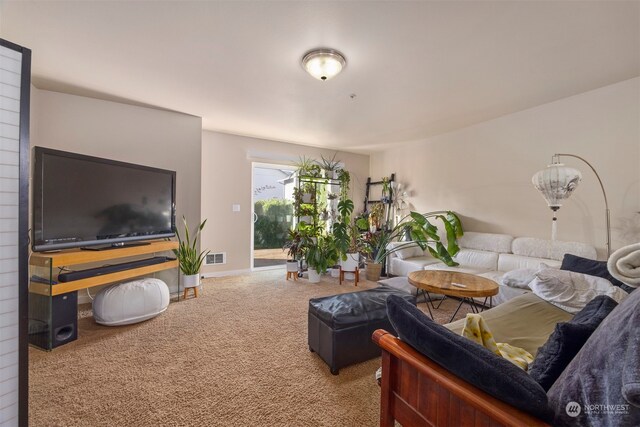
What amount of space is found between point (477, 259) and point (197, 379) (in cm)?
353

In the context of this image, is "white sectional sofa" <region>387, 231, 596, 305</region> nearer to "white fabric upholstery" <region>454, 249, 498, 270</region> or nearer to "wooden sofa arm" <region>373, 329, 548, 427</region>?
"white fabric upholstery" <region>454, 249, 498, 270</region>

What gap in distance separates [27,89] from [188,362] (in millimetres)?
1890

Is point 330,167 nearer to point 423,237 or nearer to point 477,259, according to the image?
point 423,237

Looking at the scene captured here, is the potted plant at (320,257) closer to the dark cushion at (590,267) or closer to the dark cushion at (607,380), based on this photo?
the dark cushion at (590,267)

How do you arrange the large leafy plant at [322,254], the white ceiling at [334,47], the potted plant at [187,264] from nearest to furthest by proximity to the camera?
the white ceiling at [334,47], the potted plant at [187,264], the large leafy plant at [322,254]

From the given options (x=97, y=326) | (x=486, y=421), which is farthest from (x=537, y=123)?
(x=97, y=326)

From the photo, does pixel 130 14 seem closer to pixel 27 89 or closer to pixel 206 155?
pixel 27 89

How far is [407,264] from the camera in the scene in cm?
393

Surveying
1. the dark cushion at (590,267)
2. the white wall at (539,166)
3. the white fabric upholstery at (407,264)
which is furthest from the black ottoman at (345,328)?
the white wall at (539,166)

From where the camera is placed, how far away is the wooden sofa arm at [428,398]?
71cm

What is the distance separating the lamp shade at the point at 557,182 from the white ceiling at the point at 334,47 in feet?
3.11

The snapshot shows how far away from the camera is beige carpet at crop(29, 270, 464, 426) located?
145 centimetres

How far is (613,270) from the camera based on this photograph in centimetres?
111

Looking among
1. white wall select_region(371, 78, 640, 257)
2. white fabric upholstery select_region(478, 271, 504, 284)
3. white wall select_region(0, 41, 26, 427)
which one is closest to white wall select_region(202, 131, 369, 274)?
white wall select_region(371, 78, 640, 257)
